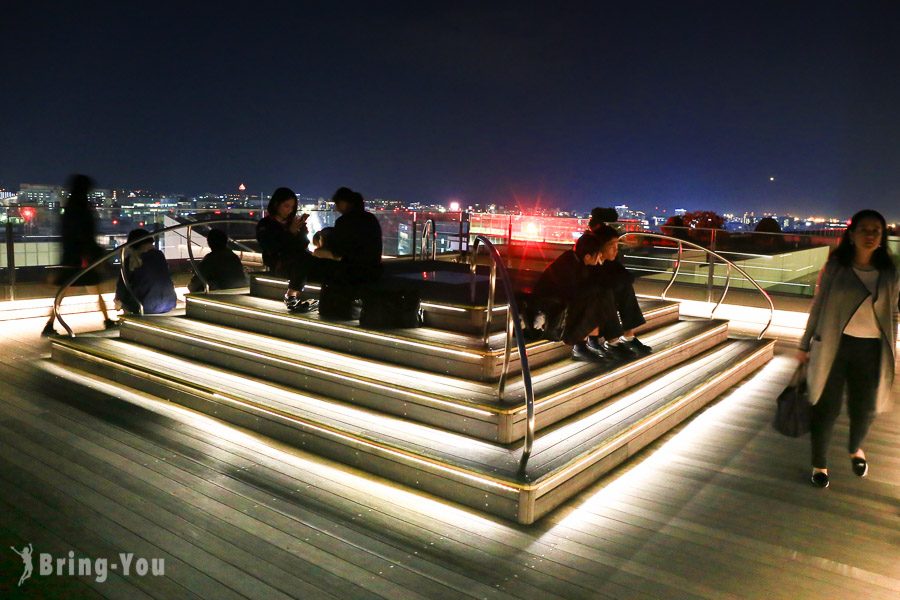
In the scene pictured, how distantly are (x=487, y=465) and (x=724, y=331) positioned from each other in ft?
15.6

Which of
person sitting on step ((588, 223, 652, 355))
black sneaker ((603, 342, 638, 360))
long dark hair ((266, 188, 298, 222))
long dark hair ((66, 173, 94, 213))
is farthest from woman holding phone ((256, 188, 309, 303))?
black sneaker ((603, 342, 638, 360))

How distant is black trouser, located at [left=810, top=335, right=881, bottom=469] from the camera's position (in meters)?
3.56

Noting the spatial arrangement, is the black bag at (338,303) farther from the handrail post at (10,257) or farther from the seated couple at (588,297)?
the handrail post at (10,257)

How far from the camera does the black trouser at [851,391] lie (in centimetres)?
356

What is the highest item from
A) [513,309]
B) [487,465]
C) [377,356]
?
[513,309]

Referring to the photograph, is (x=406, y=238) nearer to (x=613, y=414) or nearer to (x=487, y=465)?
(x=613, y=414)

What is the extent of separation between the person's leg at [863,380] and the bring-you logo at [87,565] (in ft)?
12.3

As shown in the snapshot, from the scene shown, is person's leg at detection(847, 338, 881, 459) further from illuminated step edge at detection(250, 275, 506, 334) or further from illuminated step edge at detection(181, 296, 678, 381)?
illuminated step edge at detection(250, 275, 506, 334)

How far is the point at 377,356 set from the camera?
4.91 metres

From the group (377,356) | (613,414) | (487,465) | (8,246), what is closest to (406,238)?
(8,246)

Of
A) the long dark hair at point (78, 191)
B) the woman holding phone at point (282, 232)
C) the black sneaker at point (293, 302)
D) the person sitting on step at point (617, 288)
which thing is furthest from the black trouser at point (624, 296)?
the long dark hair at point (78, 191)

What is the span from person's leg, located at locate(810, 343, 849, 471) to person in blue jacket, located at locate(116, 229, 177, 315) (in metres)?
6.14

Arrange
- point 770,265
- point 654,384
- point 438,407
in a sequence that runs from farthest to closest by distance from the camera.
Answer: point 770,265
point 654,384
point 438,407

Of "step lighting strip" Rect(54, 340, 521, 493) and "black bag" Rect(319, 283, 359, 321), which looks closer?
"step lighting strip" Rect(54, 340, 521, 493)
